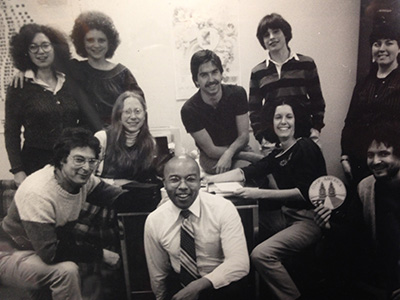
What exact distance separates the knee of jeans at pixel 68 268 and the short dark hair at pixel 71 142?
0.45 meters

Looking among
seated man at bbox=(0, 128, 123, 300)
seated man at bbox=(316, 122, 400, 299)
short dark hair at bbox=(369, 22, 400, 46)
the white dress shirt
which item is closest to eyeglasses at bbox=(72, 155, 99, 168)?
seated man at bbox=(0, 128, 123, 300)

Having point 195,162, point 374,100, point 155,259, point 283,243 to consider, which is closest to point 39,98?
point 195,162

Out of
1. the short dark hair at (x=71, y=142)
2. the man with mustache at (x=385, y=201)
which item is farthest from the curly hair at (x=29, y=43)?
the man with mustache at (x=385, y=201)

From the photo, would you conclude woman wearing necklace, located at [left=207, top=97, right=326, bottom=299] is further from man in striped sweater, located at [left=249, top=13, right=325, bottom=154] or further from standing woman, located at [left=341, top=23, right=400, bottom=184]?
standing woman, located at [left=341, top=23, right=400, bottom=184]

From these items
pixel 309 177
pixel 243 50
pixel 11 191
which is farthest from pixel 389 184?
pixel 11 191

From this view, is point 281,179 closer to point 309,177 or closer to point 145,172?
point 309,177

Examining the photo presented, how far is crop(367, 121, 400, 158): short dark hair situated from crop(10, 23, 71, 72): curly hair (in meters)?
1.40

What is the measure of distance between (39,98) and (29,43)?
9.8 inches

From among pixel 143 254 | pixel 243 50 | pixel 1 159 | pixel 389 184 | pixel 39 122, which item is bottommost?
pixel 143 254

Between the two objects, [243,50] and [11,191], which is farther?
[11,191]

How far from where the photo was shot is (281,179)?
161 cm

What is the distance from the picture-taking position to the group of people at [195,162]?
1560 millimetres

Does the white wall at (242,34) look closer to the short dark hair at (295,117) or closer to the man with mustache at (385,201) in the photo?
the short dark hair at (295,117)

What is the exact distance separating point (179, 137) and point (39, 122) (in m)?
0.63
